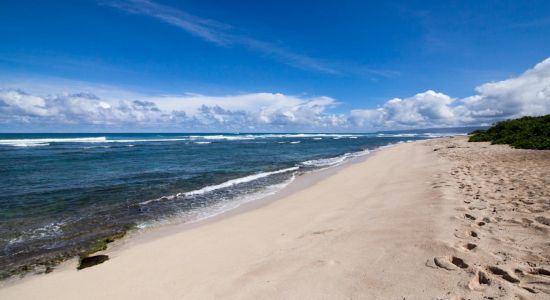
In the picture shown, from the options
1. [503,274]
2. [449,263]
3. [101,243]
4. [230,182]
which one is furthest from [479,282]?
[230,182]

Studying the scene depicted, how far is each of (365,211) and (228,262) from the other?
413 centimetres

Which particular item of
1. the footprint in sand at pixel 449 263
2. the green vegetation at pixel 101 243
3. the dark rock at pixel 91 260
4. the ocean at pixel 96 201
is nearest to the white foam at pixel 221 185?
the ocean at pixel 96 201

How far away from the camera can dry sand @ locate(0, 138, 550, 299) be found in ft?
12.2

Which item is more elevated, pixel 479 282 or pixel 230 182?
pixel 479 282

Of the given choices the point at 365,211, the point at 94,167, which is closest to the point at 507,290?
the point at 365,211

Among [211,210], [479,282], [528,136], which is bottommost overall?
[211,210]

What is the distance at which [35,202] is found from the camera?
11844 millimetres

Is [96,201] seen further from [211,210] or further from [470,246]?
[470,246]

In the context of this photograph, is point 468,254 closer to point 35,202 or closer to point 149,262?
point 149,262

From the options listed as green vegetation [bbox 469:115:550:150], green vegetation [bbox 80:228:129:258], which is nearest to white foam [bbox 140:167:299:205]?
green vegetation [bbox 80:228:129:258]

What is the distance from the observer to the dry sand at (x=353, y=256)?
147 inches

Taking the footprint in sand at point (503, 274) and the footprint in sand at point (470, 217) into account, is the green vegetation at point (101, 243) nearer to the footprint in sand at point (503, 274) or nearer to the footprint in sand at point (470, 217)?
the footprint in sand at point (503, 274)

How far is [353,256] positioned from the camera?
4.75 m

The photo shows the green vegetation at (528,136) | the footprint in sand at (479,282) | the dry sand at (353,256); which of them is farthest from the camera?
the green vegetation at (528,136)
